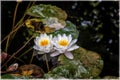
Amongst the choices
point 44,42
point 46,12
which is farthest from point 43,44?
point 46,12

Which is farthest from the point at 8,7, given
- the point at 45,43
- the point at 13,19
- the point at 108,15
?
the point at 108,15

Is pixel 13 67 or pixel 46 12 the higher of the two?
pixel 46 12

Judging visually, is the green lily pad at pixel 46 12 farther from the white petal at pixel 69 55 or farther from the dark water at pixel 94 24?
the white petal at pixel 69 55

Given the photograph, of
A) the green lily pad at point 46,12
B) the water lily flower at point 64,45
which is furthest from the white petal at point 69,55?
the green lily pad at point 46,12

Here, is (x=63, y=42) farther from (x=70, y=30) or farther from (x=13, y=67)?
(x=13, y=67)

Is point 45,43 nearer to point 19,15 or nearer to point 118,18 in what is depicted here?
point 19,15

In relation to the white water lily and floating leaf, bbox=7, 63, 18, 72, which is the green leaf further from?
floating leaf, bbox=7, 63, 18, 72
